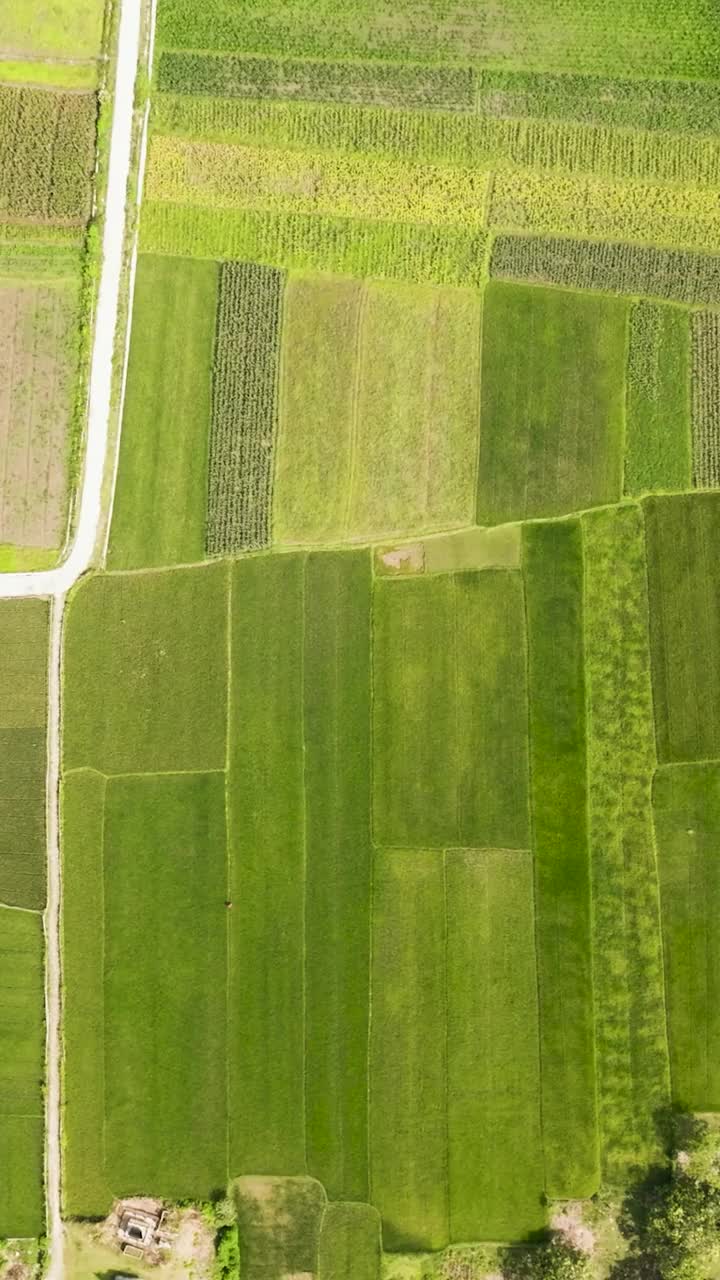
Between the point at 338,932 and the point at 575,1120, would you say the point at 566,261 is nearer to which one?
the point at 338,932

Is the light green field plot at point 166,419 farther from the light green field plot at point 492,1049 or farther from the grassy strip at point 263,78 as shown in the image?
the light green field plot at point 492,1049

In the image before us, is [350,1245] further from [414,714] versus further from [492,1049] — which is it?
[414,714]

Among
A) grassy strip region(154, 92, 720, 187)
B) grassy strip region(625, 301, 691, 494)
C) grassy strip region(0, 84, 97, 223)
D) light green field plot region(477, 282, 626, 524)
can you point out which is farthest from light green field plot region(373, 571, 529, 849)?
grassy strip region(0, 84, 97, 223)

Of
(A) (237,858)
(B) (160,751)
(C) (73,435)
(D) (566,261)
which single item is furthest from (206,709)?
(D) (566,261)

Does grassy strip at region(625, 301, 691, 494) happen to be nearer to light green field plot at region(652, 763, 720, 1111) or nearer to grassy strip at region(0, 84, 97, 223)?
light green field plot at region(652, 763, 720, 1111)

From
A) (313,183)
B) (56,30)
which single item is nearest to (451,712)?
(313,183)
